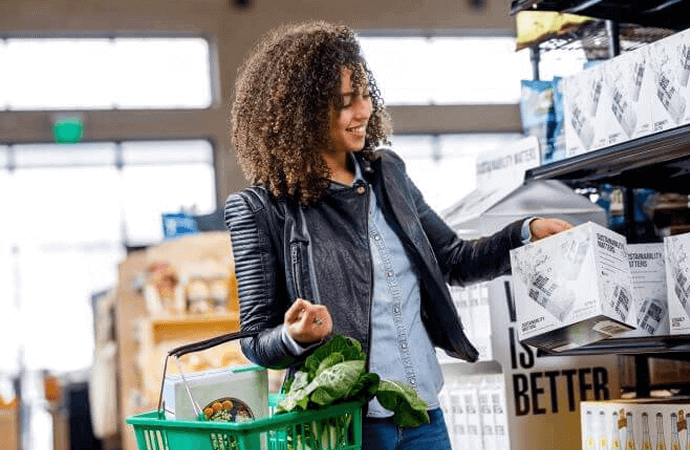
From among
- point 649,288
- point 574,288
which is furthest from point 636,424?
point 574,288

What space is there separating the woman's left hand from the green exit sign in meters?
9.48

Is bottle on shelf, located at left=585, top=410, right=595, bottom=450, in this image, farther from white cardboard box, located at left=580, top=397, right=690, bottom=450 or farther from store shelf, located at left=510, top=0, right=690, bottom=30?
store shelf, located at left=510, top=0, right=690, bottom=30

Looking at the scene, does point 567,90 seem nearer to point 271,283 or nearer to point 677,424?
point 677,424

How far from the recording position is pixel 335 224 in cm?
241

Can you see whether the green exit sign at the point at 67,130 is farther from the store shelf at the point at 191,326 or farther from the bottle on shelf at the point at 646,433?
the bottle on shelf at the point at 646,433

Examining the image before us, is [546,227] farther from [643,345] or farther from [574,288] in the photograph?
[643,345]

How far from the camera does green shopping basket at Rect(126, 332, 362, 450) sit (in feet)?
5.92

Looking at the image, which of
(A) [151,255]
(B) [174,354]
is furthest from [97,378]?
(B) [174,354]

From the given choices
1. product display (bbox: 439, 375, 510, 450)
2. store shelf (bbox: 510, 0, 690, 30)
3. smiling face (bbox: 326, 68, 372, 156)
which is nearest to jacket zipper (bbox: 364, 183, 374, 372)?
smiling face (bbox: 326, 68, 372, 156)

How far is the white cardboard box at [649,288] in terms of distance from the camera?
2775mm

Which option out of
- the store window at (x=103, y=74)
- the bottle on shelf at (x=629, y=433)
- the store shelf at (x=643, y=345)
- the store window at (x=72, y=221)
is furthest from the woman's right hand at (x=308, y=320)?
the store window at (x=103, y=74)

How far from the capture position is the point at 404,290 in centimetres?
240

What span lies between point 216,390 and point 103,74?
10550mm

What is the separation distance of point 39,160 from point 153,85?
143cm
